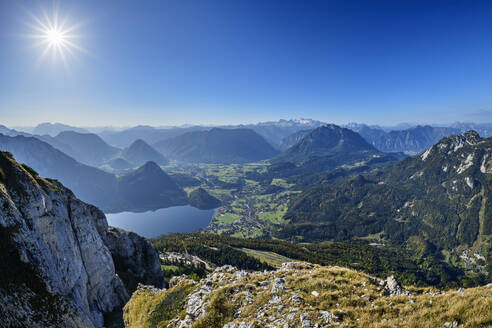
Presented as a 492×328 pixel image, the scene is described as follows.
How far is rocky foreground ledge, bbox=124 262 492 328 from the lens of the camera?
1212 cm

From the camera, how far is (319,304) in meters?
17.8

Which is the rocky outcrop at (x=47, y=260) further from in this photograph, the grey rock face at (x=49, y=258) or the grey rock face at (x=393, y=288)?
the grey rock face at (x=393, y=288)

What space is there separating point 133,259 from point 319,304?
65.2 m

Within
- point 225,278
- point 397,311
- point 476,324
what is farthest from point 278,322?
point 225,278

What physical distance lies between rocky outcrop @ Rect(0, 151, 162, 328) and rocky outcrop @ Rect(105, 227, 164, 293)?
12.9 metres

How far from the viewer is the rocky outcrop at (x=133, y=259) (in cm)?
6005

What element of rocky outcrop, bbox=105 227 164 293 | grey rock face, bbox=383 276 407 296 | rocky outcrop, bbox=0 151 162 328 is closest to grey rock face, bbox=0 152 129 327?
rocky outcrop, bbox=0 151 162 328

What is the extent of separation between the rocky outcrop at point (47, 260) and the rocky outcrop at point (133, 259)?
506 inches

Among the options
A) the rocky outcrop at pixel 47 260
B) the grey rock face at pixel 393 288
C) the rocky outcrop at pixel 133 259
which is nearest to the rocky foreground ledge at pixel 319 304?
the grey rock face at pixel 393 288

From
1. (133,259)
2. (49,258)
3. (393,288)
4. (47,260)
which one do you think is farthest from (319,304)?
(133,259)

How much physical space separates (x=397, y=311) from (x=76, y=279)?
44.6 metres

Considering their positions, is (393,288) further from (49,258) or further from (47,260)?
(49,258)

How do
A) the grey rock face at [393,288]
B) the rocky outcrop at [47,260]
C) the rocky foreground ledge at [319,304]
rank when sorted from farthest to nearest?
1. the rocky outcrop at [47,260]
2. the grey rock face at [393,288]
3. the rocky foreground ledge at [319,304]

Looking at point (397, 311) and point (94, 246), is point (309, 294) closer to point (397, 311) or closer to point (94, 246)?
point (397, 311)
